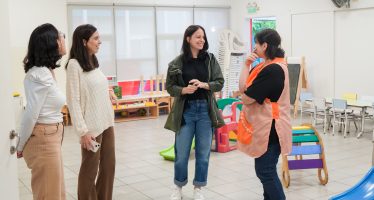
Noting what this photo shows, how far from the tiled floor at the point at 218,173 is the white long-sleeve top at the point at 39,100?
1.92 metres

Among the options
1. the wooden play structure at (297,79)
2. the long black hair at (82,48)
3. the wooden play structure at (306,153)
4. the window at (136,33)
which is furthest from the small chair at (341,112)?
the long black hair at (82,48)

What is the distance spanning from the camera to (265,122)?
348cm

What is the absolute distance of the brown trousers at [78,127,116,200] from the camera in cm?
367

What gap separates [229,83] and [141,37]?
247 centimetres

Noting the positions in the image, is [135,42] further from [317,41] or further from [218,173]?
[218,173]

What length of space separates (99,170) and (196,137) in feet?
3.30

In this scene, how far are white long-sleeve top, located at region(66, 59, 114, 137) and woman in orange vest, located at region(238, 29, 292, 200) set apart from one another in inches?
45.2

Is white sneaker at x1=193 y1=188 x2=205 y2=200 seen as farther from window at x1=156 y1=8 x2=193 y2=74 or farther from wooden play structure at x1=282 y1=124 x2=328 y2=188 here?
window at x1=156 y1=8 x2=193 y2=74

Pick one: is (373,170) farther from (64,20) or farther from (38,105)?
(64,20)

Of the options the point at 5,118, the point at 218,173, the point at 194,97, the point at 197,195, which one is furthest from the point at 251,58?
the point at 218,173

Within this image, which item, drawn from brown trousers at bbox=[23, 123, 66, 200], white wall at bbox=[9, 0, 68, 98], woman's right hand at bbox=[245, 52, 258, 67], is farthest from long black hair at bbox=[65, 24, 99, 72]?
white wall at bbox=[9, 0, 68, 98]

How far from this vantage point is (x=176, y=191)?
14.8 feet

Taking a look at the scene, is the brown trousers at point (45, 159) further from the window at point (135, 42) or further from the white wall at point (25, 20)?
the window at point (135, 42)

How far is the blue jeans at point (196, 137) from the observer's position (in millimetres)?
4266
